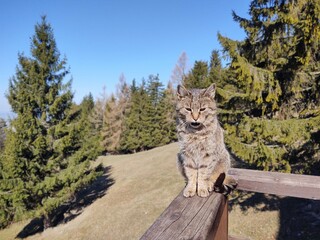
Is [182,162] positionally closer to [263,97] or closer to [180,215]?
[180,215]

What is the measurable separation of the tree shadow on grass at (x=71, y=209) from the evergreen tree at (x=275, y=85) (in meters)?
15.7

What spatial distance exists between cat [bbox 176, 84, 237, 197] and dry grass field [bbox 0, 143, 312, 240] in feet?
25.7

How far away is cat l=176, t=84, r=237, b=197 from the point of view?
2760 millimetres

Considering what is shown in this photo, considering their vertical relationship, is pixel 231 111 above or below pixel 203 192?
above

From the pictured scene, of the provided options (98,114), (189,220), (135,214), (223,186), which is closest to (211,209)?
(189,220)

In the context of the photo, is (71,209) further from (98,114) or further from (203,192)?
(98,114)

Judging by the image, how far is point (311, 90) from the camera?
8.16 metres

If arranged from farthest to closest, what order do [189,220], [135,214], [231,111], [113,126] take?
[113,126] < [135,214] < [231,111] < [189,220]

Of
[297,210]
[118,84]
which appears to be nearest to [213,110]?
[297,210]

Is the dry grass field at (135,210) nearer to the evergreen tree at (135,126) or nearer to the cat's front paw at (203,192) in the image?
the cat's front paw at (203,192)

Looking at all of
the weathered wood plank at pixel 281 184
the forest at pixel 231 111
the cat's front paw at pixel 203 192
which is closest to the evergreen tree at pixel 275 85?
the forest at pixel 231 111

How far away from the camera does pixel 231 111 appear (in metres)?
9.43

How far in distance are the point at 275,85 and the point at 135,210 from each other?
11.9 m

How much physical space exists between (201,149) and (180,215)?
1.18m
